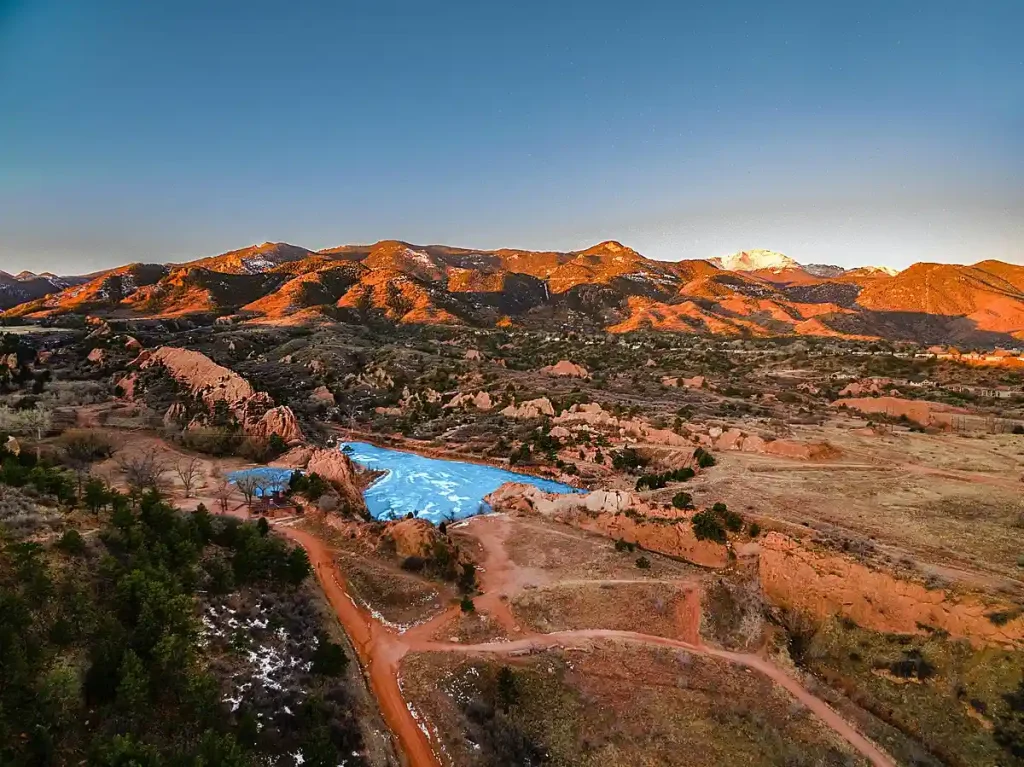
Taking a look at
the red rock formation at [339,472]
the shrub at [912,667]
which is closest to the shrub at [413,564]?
the red rock formation at [339,472]

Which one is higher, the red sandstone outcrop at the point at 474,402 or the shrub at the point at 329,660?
the red sandstone outcrop at the point at 474,402

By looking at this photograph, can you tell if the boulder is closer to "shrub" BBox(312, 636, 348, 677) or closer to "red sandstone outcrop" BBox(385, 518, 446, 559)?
"red sandstone outcrop" BBox(385, 518, 446, 559)

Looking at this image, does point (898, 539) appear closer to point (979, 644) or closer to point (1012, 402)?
point (979, 644)

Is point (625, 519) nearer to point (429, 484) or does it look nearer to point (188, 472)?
point (429, 484)

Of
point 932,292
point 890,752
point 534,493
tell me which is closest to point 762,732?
point 890,752

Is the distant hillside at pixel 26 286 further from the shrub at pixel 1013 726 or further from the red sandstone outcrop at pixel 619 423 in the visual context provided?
the shrub at pixel 1013 726

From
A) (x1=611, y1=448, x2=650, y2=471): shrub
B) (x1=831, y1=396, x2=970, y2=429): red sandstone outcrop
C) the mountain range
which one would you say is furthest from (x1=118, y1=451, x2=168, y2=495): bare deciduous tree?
the mountain range
